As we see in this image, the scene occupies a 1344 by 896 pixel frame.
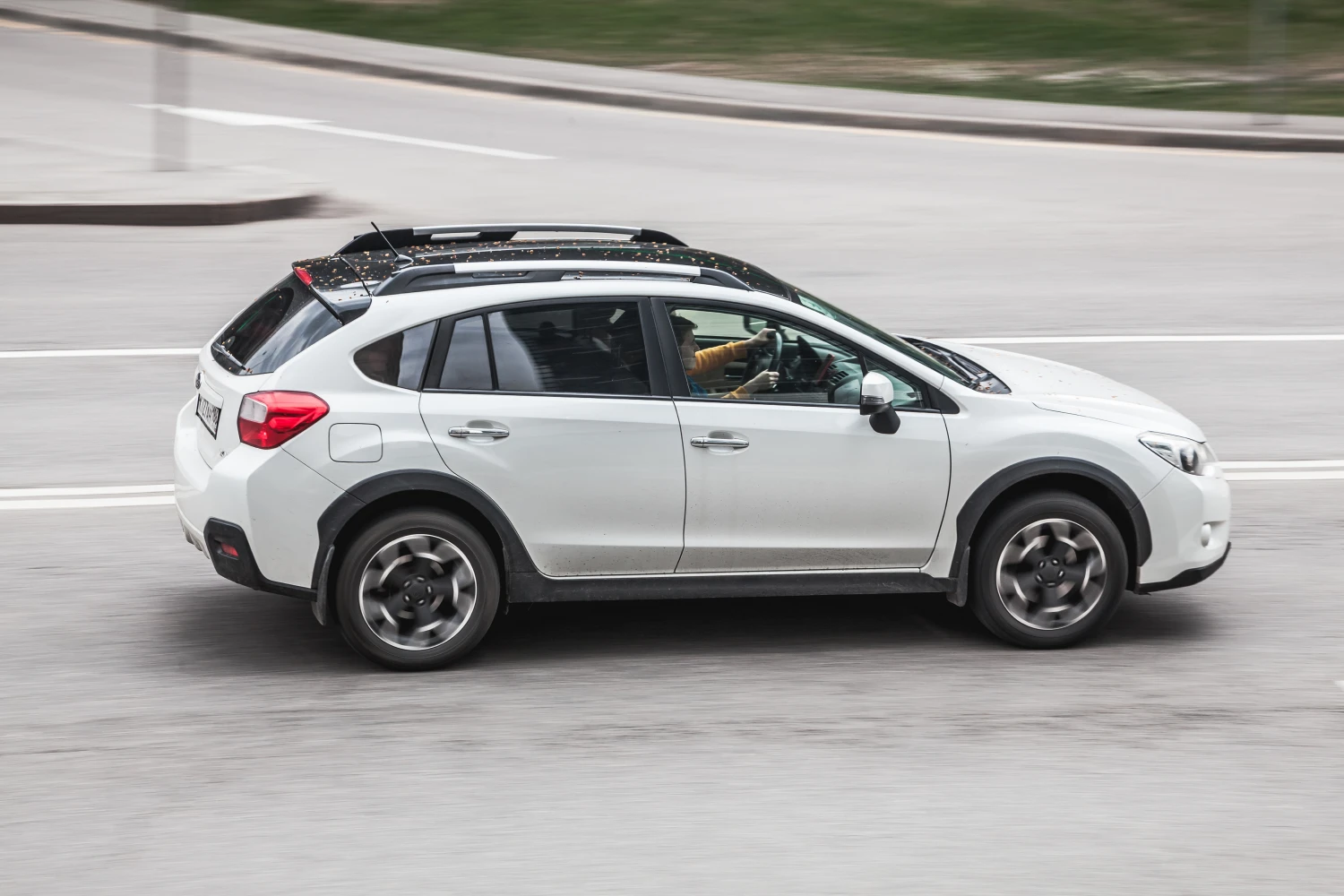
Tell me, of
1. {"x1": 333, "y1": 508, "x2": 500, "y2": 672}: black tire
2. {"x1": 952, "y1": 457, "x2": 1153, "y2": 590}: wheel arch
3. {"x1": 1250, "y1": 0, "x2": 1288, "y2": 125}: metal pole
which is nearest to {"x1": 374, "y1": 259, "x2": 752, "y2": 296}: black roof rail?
{"x1": 333, "y1": 508, "x2": 500, "y2": 672}: black tire

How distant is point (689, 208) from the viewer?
16.0 metres

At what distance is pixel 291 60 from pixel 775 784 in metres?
22.7

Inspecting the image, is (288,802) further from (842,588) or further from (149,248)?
(149,248)

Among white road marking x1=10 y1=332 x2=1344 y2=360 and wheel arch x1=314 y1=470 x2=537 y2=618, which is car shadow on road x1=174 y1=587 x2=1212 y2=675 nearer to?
wheel arch x1=314 y1=470 x2=537 y2=618

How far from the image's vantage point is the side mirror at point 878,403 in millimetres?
6012

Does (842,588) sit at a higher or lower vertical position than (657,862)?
higher

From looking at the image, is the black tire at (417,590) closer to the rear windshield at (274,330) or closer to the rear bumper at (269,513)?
the rear bumper at (269,513)

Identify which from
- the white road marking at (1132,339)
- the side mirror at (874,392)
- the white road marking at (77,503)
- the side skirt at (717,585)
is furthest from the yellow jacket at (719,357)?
the white road marking at (1132,339)

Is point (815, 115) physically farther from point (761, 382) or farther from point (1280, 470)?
point (761, 382)

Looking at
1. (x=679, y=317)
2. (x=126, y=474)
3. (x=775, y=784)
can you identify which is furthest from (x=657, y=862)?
A: (x=126, y=474)

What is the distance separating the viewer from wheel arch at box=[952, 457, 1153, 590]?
20.3 feet

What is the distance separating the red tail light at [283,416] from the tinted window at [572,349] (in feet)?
2.21

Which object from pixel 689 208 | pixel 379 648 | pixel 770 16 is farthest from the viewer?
pixel 770 16

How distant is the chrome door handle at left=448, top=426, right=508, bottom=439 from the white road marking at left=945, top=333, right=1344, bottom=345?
6.19m
